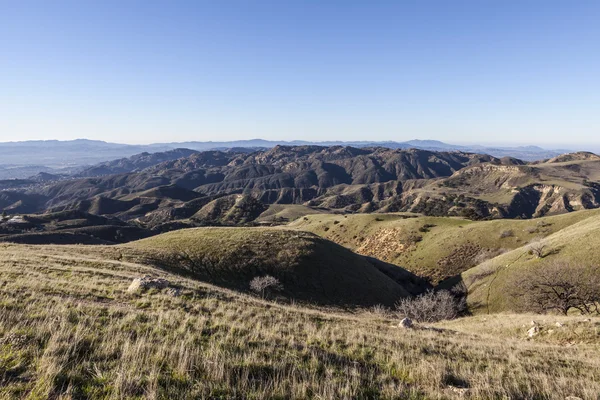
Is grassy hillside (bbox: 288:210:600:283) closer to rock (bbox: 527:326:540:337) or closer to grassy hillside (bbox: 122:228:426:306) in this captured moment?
grassy hillside (bbox: 122:228:426:306)

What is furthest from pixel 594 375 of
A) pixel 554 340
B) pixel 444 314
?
pixel 444 314

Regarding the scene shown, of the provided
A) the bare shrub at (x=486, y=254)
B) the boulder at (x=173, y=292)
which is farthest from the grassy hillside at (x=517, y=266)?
the boulder at (x=173, y=292)

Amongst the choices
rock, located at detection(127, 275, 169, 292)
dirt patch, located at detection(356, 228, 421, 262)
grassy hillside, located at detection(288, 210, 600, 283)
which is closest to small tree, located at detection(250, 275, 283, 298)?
rock, located at detection(127, 275, 169, 292)

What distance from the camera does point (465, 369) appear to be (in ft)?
31.4

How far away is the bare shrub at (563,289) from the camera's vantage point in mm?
33938

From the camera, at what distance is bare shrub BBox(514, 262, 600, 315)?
3394 centimetres

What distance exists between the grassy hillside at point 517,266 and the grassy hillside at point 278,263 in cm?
1340

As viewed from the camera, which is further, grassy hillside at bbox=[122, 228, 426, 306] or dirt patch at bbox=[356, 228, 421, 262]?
dirt patch at bbox=[356, 228, 421, 262]

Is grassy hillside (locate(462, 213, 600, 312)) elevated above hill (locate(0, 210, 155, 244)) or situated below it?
above

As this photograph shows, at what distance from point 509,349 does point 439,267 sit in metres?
65.2

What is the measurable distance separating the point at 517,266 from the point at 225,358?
58410 mm

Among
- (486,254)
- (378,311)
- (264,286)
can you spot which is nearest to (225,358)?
(264,286)

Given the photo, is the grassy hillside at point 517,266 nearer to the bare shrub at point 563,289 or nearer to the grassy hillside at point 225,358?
the bare shrub at point 563,289

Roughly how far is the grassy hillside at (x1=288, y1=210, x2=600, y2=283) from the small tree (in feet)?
149
